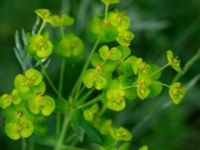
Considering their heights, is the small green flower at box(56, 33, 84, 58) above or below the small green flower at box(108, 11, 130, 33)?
below

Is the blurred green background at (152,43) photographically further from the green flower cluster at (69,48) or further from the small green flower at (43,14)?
the small green flower at (43,14)

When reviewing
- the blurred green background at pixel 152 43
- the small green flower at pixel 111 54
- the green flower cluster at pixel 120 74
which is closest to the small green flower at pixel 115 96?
the green flower cluster at pixel 120 74

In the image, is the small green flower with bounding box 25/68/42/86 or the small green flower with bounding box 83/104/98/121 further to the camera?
the small green flower with bounding box 83/104/98/121

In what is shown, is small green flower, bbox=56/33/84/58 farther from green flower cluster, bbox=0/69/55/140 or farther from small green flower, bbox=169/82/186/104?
small green flower, bbox=169/82/186/104

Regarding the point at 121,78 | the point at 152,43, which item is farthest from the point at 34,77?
the point at 152,43

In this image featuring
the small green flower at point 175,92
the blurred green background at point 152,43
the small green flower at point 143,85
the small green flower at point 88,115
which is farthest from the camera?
the blurred green background at point 152,43

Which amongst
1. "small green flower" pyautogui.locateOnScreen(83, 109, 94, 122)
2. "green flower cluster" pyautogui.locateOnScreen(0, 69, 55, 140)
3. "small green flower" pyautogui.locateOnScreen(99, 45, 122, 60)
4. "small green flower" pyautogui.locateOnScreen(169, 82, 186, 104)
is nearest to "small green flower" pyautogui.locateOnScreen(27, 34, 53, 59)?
"green flower cluster" pyautogui.locateOnScreen(0, 69, 55, 140)
